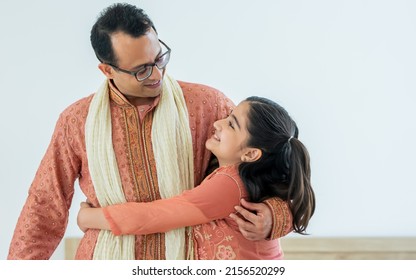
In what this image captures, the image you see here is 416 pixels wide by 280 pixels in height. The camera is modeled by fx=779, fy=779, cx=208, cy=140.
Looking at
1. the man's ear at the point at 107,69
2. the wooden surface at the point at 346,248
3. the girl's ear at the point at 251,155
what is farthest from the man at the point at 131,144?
the wooden surface at the point at 346,248

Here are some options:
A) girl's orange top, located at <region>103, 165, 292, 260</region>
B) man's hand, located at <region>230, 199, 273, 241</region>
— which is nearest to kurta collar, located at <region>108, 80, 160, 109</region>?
girl's orange top, located at <region>103, 165, 292, 260</region>

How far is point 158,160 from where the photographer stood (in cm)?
199

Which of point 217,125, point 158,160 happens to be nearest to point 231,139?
point 217,125

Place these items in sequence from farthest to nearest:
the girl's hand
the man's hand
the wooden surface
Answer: the wooden surface
the girl's hand
the man's hand

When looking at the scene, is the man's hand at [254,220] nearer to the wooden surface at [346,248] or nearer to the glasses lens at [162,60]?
the glasses lens at [162,60]

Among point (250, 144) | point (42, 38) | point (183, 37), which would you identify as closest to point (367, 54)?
point (183, 37)

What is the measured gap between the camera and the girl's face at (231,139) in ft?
6.42

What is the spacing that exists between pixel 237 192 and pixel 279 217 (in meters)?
0.12

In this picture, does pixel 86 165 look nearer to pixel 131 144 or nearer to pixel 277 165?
pixel 131 144

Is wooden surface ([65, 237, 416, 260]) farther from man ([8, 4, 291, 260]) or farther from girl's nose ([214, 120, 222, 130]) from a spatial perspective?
girl's nose ([214, 120, 222, 130])

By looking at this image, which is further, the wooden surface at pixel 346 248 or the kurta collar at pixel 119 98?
the wooden surface at pixel 346 248

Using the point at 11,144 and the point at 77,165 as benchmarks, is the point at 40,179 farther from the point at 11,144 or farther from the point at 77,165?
the point at 11,144

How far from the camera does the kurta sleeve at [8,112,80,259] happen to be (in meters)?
2.05
